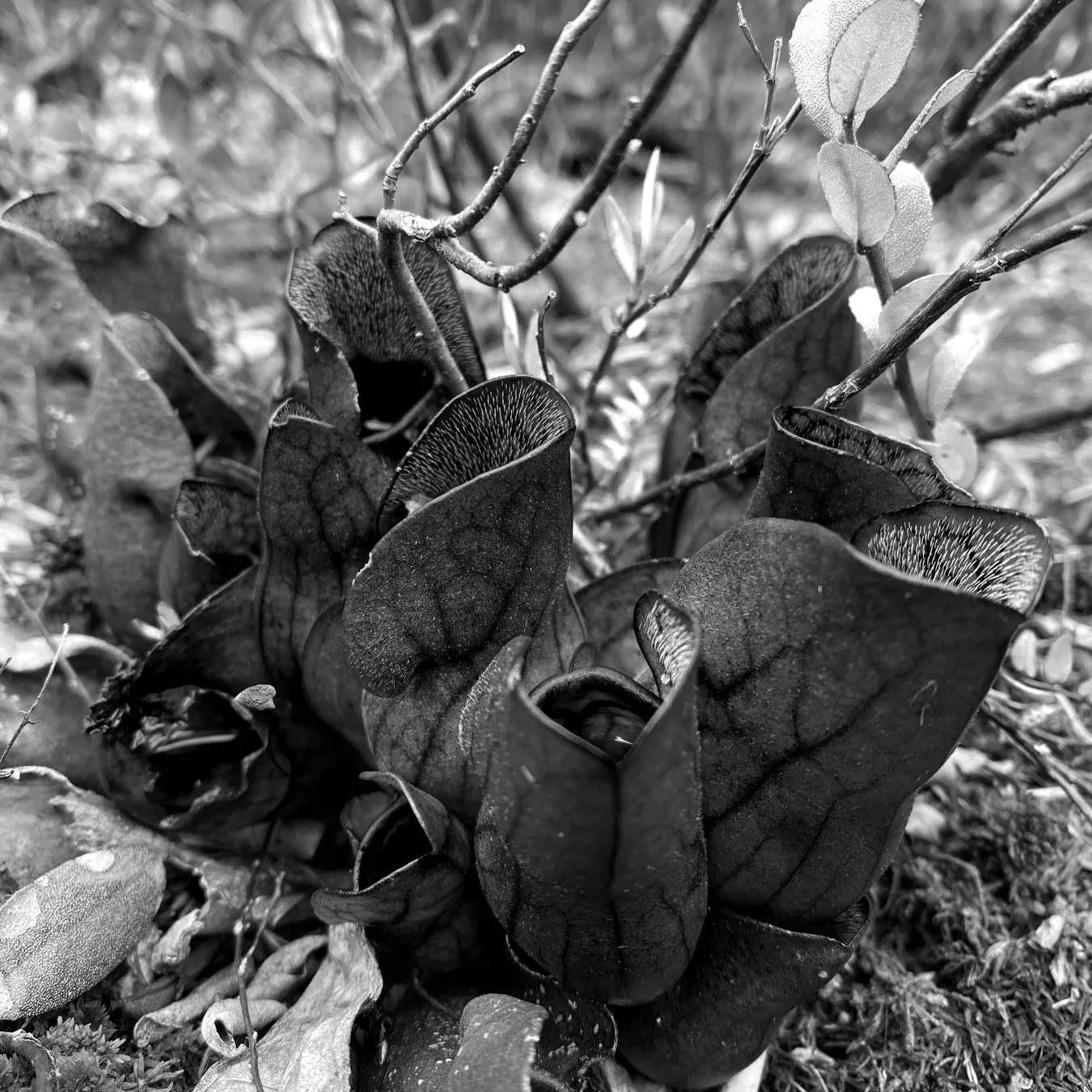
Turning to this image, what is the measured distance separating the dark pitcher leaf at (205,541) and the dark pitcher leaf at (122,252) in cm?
42

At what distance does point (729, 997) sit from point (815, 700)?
332 millimetres

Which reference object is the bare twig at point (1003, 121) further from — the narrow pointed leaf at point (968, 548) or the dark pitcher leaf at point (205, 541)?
the dark pitcher leaf at point (205, 541)

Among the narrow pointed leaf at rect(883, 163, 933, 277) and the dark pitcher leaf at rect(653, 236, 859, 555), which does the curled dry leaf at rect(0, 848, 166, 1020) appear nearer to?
the dark pitcher leaf at rect(653, 236, 859, 555)

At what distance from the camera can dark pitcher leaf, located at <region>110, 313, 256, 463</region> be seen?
1.27 m

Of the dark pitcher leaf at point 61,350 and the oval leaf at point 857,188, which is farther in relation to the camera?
the dark pitcher leaf at point 61,350

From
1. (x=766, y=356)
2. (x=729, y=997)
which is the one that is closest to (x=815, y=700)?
(x=729, y=997)

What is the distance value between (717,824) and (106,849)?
0.72 metres

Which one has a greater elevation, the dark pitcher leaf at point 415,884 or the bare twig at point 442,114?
the bare twig at point 442,114

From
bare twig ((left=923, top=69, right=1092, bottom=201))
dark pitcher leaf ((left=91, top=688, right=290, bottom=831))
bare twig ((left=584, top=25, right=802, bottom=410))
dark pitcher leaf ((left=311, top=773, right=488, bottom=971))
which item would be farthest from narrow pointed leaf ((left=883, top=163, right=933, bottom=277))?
dark pitcher leaf ((left=91, top=688, right=290, bottom=831))

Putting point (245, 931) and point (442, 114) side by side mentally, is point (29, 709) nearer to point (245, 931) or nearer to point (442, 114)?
point (245, 931)

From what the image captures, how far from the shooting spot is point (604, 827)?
28.6 inches

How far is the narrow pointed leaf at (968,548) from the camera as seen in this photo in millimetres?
743

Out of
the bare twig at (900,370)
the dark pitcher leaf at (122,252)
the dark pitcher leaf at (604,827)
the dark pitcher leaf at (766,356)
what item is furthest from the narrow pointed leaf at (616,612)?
the dark pitcher leaf at (122,252)

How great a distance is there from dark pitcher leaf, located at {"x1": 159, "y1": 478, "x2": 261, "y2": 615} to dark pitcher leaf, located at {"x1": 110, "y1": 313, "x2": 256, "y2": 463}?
187 millimetres
